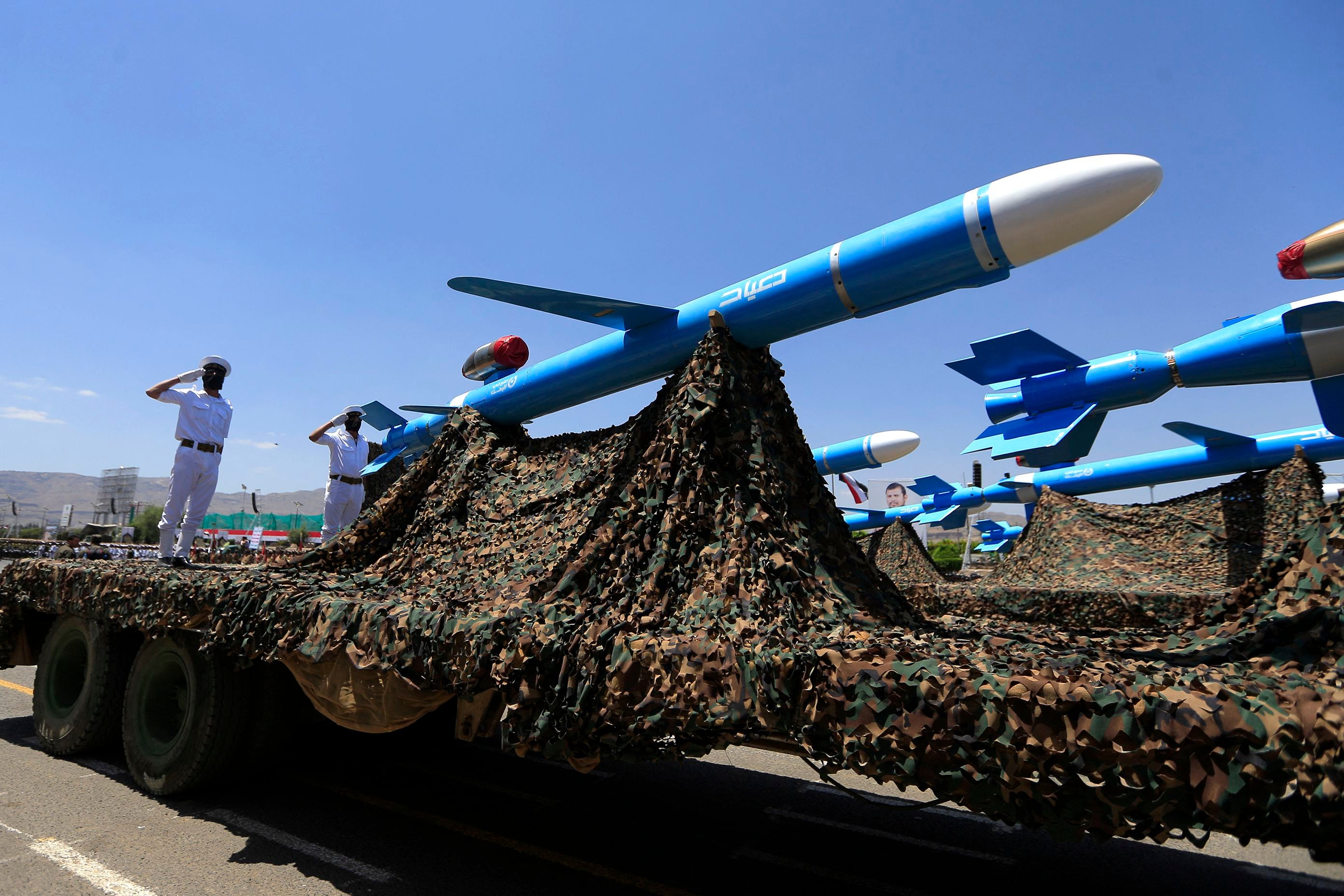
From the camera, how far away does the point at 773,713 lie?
2.46 metres

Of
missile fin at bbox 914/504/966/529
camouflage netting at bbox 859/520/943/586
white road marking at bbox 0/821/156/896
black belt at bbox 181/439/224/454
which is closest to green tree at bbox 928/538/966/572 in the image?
missile fin at bbox 914/504/966/529

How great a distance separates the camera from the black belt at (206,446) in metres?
6.16

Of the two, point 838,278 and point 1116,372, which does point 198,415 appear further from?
point 1116,372

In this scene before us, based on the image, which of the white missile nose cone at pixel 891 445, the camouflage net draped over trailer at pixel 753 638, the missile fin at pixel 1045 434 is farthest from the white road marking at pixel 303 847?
the white missile nose cone at pixel 891 445

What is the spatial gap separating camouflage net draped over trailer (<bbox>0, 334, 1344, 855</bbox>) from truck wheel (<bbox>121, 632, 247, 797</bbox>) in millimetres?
295

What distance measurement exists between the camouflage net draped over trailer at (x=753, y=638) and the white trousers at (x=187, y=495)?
1244mm

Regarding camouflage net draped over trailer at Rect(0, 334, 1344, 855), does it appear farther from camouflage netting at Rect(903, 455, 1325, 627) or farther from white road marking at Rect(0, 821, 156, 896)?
camouflage netting at Rect(903, 455, 1325, 627)

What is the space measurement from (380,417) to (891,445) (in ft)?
27.7

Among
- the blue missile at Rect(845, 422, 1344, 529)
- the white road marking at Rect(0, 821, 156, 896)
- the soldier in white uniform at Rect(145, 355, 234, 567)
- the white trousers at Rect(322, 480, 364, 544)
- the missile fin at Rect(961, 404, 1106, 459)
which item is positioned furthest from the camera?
the blue missile at Rect(845, 422, 1344, 529)

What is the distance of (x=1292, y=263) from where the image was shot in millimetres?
3932

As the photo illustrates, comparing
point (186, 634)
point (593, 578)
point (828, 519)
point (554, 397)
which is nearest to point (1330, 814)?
point (828, 519)

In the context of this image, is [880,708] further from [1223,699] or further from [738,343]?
[738,343]

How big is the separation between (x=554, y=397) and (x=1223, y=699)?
399 cm

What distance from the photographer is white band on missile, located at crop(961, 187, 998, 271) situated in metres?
3.41
